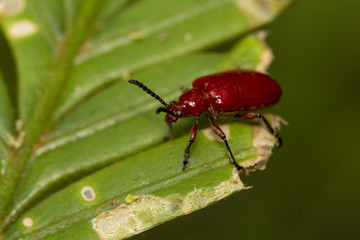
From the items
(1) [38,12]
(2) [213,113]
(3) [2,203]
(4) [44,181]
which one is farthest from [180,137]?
(1) [38,12]

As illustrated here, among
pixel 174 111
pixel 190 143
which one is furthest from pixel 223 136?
pixel 174 111

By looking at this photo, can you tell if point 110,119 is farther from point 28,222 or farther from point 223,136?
point 28,222

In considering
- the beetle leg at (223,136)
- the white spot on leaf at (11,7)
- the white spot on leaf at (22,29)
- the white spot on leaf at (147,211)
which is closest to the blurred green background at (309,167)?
the beetle leg at (223,136)

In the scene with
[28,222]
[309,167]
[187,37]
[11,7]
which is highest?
[11,7]

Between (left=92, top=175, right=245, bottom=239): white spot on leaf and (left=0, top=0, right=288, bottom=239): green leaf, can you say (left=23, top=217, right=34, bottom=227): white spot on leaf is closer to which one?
(left=0, top=0, right=288, bottom=239): green leaf

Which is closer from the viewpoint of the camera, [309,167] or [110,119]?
[110,119]

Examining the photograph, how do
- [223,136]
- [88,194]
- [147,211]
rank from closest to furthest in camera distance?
[147,211] < [88,194] < [223,136]

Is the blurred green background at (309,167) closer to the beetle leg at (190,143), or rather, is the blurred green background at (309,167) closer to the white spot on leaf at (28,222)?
the beetle leg at (190,143)
